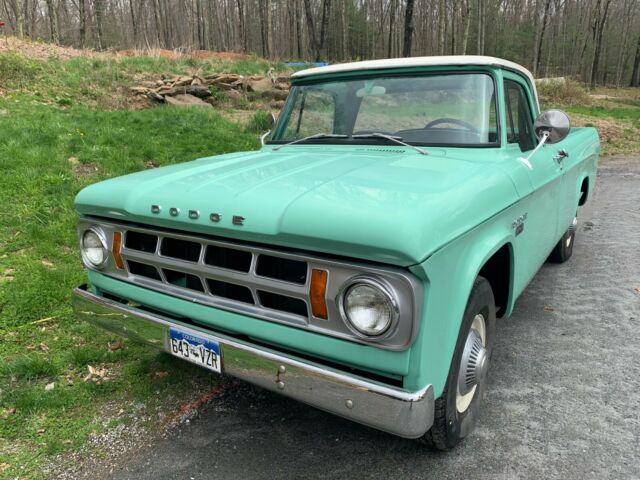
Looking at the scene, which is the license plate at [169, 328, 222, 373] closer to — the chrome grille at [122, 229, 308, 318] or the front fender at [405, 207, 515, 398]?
the chrome grille at [122, 229, 308, 318]

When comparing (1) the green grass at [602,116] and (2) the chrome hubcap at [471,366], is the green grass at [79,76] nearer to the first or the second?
(2) the chrome hubcap at [471,366]

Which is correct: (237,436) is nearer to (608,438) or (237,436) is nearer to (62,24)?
(608,438)

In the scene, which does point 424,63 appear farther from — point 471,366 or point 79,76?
point 79,76

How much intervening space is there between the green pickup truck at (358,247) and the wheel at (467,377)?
1cm

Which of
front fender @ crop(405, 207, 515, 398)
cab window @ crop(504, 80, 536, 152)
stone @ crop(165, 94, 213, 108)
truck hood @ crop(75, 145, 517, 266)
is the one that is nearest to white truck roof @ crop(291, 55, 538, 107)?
cab window @ crop(504, 80, 536, 152)

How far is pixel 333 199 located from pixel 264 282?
0.43 metres

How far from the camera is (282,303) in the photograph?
213 centimetres

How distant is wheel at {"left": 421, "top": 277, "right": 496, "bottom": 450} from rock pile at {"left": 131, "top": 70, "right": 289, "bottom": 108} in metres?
11.2

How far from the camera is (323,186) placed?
210 centimetres

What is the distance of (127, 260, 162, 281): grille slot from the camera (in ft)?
8.18

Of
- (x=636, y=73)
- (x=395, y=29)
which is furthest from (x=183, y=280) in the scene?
(x=636, y=73)

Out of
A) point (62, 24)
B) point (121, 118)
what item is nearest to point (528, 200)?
point (121, 118)

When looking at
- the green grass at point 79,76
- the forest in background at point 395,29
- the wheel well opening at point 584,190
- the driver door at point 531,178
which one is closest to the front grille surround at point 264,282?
the driver door at point 531,178

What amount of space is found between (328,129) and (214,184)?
1.24 m
